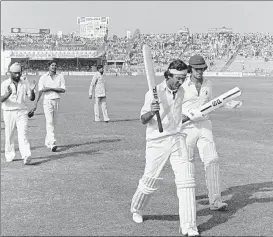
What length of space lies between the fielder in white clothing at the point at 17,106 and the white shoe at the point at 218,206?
290cm

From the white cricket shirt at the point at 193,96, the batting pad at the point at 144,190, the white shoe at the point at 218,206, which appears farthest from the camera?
the white cricket shirt at the point at 193,96

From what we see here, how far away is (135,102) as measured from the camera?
85.6 feet

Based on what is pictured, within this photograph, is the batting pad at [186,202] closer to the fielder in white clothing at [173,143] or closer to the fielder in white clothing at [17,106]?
the fielder in white clothing at [173,143]

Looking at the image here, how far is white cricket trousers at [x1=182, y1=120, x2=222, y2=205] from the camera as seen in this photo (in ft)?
21.9

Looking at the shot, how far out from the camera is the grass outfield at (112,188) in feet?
18.1

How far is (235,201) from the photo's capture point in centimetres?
716

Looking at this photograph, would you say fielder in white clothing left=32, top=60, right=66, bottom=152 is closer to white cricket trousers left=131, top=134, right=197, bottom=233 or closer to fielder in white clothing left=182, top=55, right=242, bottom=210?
fielder in white clothing left=182, top=55, right=242, bottom=210

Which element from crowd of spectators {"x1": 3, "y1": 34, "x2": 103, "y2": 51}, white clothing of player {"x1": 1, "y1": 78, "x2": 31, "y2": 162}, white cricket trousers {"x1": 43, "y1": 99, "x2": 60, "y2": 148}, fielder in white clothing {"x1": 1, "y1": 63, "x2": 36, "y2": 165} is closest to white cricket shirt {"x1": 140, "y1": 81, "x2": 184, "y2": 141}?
fielder in white clothing {"x1": 1, "y1": 63, "x2": 36, "y2": 165}

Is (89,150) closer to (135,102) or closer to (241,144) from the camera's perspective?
(241,144)

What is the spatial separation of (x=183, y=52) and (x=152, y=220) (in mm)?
60499

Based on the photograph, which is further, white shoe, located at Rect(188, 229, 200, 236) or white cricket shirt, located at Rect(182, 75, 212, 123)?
white cricket shirt, located at Rect(182, 75, 212, 123)

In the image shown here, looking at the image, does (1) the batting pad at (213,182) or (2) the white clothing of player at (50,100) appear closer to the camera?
(1) the batting pad at (213,182)

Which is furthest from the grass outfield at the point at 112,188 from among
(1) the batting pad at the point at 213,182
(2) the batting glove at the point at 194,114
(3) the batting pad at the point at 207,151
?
(2) the batting glove at the point at 194,114

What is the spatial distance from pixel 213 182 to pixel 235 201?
671mm
